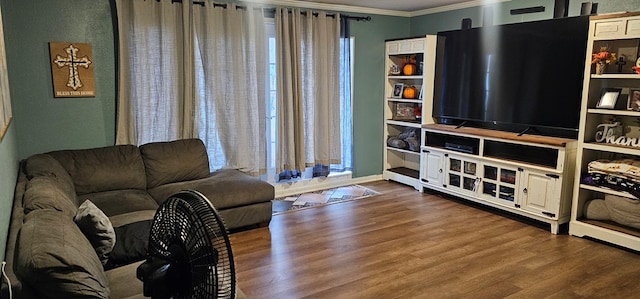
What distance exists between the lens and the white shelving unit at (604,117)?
3469 millimetres

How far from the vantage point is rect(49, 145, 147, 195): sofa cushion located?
369 centimetres

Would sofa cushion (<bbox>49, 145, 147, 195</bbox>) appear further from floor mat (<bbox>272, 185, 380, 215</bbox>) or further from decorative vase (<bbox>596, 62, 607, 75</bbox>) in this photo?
decorative vase (<bbox>596, 62, 607, 75</bbox>)

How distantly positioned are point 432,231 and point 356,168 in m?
1.94

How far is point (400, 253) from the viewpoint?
11.6 feet

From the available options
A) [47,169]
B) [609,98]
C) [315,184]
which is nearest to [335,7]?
[315,184]

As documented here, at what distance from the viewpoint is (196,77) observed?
14.5ft

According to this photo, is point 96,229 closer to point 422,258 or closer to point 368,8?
point 422,258

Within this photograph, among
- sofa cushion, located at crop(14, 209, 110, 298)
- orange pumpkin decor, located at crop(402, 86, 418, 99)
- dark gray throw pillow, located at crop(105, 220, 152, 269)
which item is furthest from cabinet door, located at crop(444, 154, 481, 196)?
sofa cushion, located at crop(14, 209, 110, 298)

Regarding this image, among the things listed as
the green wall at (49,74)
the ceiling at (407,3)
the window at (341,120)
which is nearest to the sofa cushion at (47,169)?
the green wall at (49,74)

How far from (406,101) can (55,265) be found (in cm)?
467

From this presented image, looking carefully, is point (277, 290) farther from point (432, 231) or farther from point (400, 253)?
point (432, 231)

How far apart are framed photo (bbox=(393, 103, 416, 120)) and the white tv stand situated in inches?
23.9

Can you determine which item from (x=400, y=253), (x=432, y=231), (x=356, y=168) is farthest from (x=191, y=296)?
(x=356, y=168)

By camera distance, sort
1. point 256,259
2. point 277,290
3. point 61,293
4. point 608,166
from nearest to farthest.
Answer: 1. point 61,293
2. point 277,290
3. point 256,259
4. point 608,166
